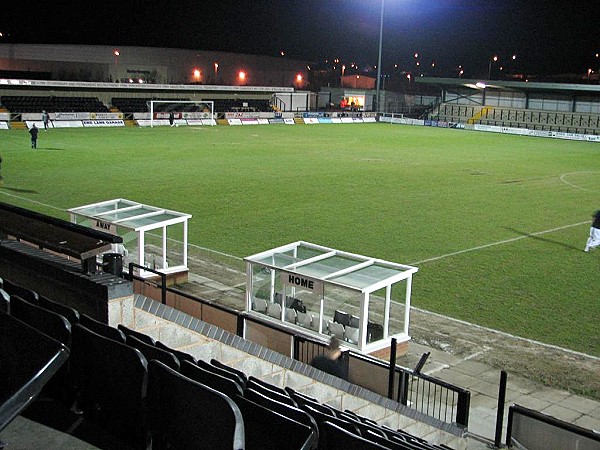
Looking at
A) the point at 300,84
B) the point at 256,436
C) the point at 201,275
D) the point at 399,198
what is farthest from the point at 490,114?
the point at 256,436

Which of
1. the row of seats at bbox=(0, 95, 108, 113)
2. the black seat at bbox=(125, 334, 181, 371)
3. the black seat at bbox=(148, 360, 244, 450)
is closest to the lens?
the black seat at bbox=(148, 360, 244, 450)

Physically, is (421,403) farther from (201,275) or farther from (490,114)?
(490,114)

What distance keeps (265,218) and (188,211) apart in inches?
114

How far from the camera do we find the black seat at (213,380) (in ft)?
15.5

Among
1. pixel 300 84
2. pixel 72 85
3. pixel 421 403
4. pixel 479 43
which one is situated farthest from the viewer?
pixel 479 43

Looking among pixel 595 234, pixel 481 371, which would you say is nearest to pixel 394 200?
pixel 595 234

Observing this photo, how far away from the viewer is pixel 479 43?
129 meters

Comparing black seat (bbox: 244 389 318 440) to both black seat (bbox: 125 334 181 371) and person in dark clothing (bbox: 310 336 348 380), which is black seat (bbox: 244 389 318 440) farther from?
person in dark clothing (bbox: 310 336 348 380)

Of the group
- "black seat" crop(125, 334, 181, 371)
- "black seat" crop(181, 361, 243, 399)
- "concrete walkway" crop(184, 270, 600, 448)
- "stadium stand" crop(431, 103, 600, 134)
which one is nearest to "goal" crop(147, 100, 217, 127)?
"stadium stand" crop(431, 103, 600, 134)

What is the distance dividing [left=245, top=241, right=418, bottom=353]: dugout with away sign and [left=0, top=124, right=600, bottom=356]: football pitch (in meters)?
2.54

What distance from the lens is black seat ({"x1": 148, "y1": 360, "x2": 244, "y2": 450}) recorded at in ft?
12.6

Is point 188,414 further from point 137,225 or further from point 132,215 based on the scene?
point 132,215

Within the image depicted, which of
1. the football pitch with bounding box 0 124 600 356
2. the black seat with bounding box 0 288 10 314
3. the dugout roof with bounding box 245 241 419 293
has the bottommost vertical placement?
the football pitch with bounding box 0 124 600 356

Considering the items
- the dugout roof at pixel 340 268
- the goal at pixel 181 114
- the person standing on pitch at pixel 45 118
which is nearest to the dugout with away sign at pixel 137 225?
the dugout roof at pixel 340 268
